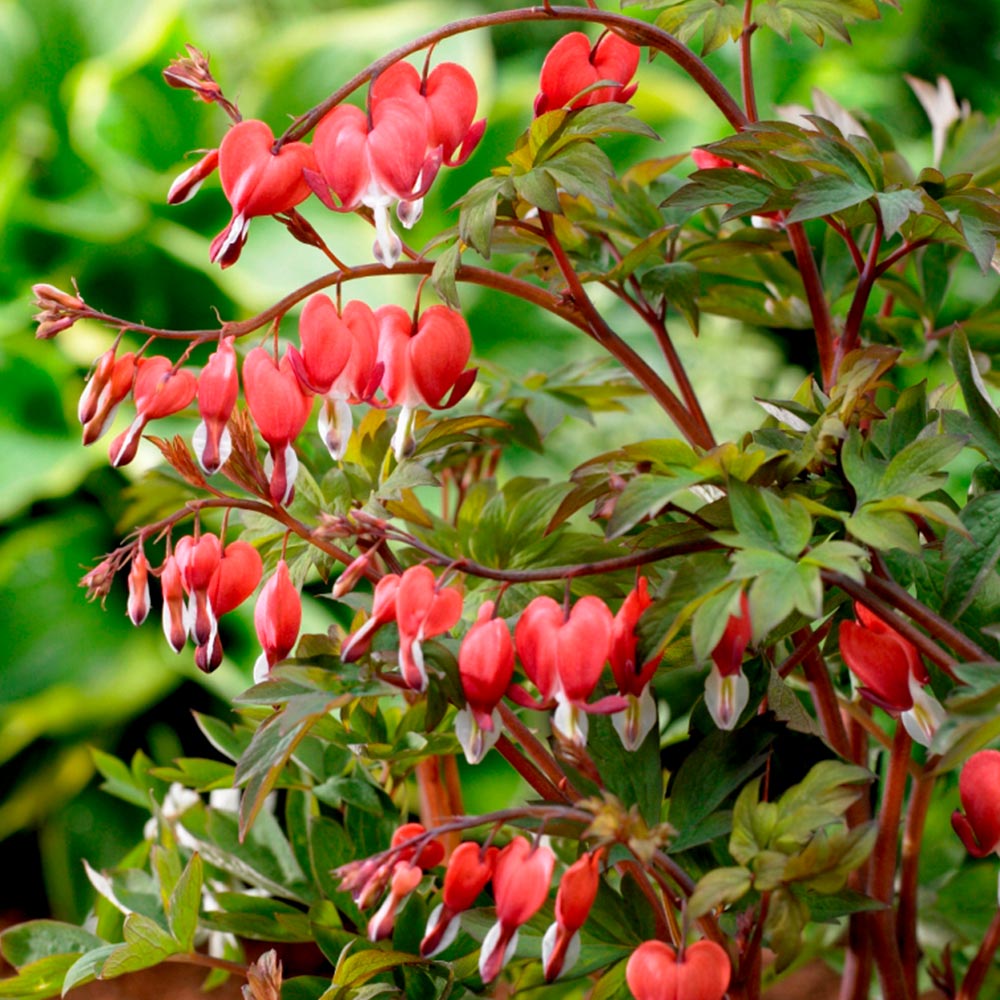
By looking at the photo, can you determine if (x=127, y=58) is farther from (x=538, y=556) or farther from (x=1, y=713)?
(x=538, y=556)

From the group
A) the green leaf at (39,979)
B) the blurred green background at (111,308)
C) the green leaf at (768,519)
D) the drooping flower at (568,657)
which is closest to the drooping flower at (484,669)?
the drooping flower at (568,657)

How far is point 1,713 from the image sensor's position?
7.02ft

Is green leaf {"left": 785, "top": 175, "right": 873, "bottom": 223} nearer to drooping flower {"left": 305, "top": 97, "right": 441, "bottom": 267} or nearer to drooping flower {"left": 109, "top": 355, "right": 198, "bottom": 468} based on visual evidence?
drooping flower {"left": 305, "top": 97, "right": 441, "bottom": 267}

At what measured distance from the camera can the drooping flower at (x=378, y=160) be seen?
1.88 feet

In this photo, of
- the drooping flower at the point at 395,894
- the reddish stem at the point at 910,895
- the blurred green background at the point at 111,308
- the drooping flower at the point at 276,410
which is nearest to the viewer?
the drooping flower at the point at 395,894

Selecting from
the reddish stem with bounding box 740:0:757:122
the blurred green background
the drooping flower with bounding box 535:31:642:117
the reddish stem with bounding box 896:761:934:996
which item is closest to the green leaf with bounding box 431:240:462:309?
the drooping flower with bounding box 535:31:642:117

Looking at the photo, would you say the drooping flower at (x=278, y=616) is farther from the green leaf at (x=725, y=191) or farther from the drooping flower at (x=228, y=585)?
the green leaf at (x=725, y=191)

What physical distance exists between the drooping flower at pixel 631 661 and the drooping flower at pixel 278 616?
17 cm

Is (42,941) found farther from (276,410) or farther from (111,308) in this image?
(111,308)

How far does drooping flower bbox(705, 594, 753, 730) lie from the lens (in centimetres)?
55

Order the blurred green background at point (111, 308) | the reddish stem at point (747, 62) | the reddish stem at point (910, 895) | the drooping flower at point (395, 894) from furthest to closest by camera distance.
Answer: the blurred green background at point (111, 308) < the reddish stem at point (910, 895) < the reddish stem at point (747, 62) < the drooping flower at point (395, 894)

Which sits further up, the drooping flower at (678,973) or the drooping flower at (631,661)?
the drooping flower at (631,661)

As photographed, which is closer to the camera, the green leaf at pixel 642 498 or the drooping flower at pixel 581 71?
the green leaf at pixel 642 498

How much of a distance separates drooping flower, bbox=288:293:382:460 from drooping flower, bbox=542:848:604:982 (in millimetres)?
257
